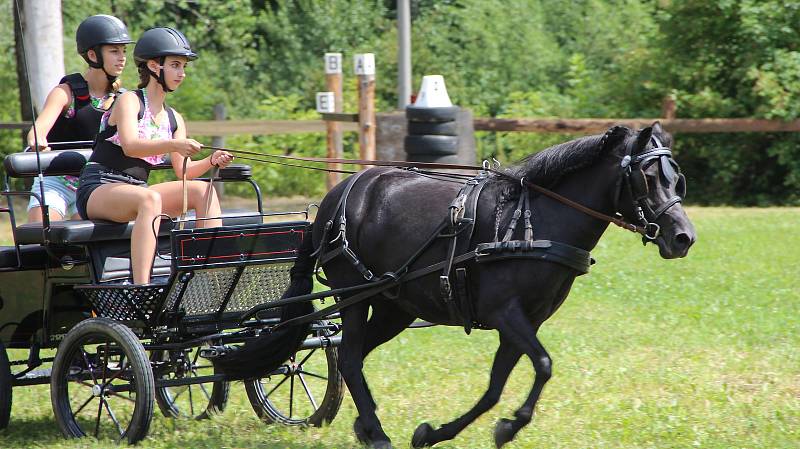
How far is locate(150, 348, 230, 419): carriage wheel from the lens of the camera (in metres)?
5.93

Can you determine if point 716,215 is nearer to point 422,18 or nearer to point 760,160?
point 760,160

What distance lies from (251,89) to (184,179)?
750 inches

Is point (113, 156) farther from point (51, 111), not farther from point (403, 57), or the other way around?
point (403, 57)

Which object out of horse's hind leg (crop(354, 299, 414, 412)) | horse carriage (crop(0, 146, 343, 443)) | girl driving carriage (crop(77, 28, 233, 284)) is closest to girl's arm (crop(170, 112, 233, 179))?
girl driving carriage (crop(77, 28, 233, 284))

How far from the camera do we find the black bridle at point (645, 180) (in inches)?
187

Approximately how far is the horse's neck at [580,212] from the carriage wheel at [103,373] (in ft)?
Answer: 6.44

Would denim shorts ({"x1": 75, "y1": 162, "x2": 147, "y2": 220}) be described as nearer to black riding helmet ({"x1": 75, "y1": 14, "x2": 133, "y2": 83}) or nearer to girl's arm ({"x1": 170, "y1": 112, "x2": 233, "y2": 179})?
girl's arm ({"x1": 170, "y1": 112, "x2": 233, "y2": 179})

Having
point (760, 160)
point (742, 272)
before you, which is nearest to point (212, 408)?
point (742, 272)

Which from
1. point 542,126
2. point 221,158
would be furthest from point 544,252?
point 542,126

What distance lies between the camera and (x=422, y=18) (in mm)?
24719

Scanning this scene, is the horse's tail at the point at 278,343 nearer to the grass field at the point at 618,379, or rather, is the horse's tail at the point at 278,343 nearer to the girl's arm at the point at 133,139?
the grass field at the point at 618,379

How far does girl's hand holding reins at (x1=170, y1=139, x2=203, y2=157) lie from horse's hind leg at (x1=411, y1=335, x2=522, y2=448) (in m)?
1.71

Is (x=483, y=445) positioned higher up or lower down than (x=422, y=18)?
lower down

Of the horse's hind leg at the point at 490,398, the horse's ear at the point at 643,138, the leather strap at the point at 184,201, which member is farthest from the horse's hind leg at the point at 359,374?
the horse's ear at the point at 643,138
